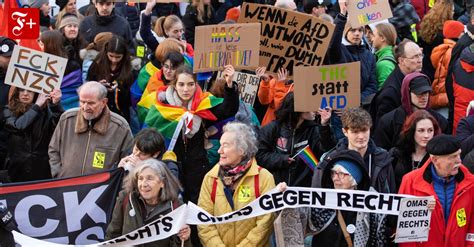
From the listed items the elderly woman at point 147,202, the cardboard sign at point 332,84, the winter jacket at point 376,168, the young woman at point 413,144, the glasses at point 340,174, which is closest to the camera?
the elderly woman at point 147,202

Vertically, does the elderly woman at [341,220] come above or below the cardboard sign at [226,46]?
below

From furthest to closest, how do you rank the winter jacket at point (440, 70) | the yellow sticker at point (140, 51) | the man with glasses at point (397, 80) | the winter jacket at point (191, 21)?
the winter jacket at point (191, 21), the yellow sticker at point (140, 51), the winter jacket at point (440, 70), the man with glasses at point (397, 80)

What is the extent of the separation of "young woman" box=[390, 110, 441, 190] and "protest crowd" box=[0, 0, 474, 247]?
0.01 metres

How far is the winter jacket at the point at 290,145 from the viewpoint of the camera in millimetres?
11571

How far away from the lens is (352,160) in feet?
33.1

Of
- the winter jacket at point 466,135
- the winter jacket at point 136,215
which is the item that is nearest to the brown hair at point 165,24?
the winter jacket at point 466,135

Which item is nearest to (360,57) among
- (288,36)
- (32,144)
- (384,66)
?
(384,66)

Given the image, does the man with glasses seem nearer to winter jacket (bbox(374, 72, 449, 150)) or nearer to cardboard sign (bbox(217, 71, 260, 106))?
winter jacket (bbox(374, 72, 449, 150))

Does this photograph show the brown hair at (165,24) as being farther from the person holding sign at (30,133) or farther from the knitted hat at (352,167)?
the knitted hat at (352,167)

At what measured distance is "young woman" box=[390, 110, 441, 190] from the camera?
11.1 metres

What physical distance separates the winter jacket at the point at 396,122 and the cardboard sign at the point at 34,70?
305 cm

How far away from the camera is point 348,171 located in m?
10.1

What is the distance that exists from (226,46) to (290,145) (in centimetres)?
126

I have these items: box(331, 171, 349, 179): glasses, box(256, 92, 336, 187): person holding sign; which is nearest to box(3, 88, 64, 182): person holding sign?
Result: box(256, 92, 336, 187): person holding sign
